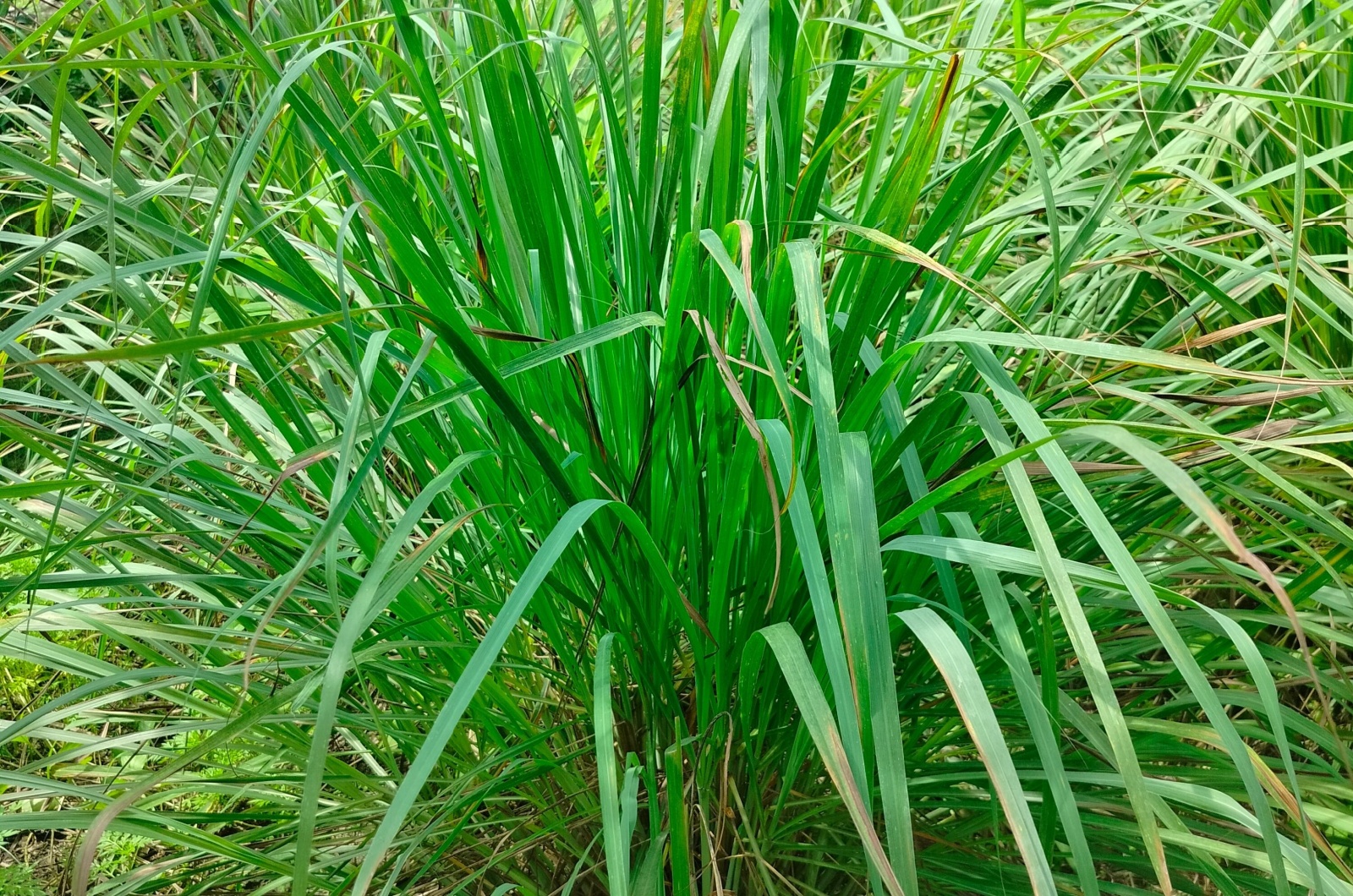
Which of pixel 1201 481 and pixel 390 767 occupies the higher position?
pixel 1201 481

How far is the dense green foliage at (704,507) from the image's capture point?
26.7 inches

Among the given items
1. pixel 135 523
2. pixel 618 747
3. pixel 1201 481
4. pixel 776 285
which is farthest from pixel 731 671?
pixel 135 523

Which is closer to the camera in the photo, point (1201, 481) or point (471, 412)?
point (1201, 481)

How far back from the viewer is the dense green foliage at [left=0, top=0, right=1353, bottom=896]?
0.68 metres

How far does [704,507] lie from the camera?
2.89ft

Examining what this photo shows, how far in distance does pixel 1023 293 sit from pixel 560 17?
0.83m

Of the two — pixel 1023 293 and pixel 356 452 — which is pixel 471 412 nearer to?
pixel 356 452

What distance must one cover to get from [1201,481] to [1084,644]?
348 millimetres

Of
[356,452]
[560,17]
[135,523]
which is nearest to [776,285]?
[356,452]

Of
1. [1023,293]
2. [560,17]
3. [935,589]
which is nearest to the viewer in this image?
[935,589]

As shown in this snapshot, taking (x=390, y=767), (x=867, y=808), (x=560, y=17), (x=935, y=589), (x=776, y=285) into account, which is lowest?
(x=867, y=808)

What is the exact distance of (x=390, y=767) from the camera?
1.02m

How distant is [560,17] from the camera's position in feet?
5.32

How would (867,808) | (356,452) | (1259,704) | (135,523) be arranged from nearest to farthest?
1. (867,808)
2. (1259,704)
3. (356,452)
4. (135,523)
